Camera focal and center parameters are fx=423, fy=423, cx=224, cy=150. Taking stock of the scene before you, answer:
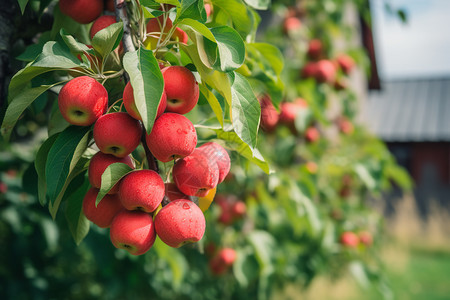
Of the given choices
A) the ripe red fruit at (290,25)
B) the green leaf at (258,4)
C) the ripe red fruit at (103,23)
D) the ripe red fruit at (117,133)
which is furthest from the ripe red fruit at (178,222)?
the ripe red fruit at (290,25)

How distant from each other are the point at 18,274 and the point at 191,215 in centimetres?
163

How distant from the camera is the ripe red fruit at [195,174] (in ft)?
2.03

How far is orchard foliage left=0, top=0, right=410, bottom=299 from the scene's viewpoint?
0.61 metres

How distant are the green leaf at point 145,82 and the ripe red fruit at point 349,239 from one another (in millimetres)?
2218

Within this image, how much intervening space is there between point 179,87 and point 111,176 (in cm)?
15

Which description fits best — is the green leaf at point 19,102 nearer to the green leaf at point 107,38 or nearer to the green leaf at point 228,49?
the green leaf at point 107,38

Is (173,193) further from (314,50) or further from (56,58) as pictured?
(314,50)

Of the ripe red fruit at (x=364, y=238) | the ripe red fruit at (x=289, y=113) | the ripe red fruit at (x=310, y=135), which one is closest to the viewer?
the ripe red fruit at (x=289, y=113)

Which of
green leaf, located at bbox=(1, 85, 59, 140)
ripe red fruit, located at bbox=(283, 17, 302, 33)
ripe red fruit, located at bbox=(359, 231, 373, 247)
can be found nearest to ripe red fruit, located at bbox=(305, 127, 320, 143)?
ripe red fruit, located at bbox=(283, 17, 302, 33)

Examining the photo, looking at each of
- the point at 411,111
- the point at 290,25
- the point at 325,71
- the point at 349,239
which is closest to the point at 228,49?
the point at 325,71

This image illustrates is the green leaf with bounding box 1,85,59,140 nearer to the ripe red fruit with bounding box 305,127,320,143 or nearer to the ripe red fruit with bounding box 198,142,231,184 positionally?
the ripe red fruit with bounding box 198,142,231,184

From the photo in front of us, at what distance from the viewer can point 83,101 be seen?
1.89 feet

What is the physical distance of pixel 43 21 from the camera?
36.2 inches

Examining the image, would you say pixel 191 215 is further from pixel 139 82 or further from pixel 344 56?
pixel 344 56
